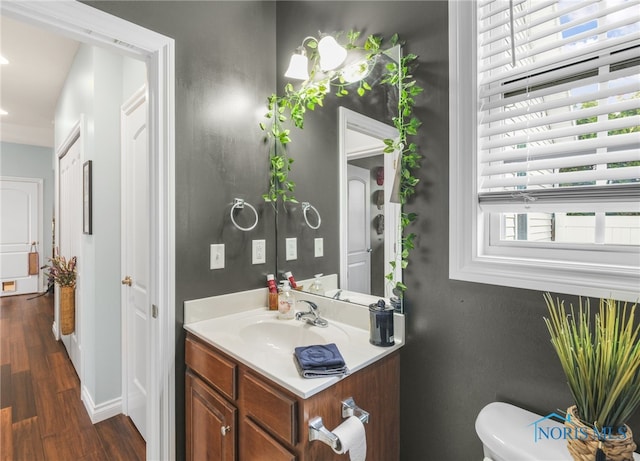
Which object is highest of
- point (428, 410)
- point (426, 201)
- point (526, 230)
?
point (426, 201)

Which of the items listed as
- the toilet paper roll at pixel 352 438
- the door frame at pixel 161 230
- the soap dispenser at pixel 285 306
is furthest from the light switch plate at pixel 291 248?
the toilet paper roll at pixel 352 438

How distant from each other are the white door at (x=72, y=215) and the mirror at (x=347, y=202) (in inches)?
72.9

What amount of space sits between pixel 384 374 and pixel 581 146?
0.97 m

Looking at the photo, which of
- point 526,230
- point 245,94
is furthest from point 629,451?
point 245,94

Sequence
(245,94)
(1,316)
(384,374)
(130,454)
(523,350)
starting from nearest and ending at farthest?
1. (523,350)
2. (384,374)
3. (245,94)
4. (130,454)
5. (1,316)

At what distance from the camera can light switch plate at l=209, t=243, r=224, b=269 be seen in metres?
1.59

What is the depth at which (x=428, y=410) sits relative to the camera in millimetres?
1195

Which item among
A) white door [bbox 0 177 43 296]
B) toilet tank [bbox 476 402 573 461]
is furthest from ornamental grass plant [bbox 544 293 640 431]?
white door [bbox 0 177 43 296]

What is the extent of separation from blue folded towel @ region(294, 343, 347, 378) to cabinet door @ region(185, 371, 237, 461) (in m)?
0.41

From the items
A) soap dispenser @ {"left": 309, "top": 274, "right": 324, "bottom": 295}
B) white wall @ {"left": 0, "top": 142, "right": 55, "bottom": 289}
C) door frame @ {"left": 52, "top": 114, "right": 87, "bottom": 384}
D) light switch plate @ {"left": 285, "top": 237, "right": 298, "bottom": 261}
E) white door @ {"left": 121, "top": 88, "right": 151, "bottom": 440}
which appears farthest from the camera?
white wall @ {"left": 0, "top": 142, "right": 55, "bottom": 289}

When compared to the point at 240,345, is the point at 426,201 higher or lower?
higher

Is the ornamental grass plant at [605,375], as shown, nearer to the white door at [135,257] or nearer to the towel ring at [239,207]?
the towel ring at [239,207]

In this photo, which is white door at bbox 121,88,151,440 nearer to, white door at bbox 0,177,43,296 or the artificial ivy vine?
the artificial ivy vine

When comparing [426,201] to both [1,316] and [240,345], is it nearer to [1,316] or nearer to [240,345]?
[240,345]
